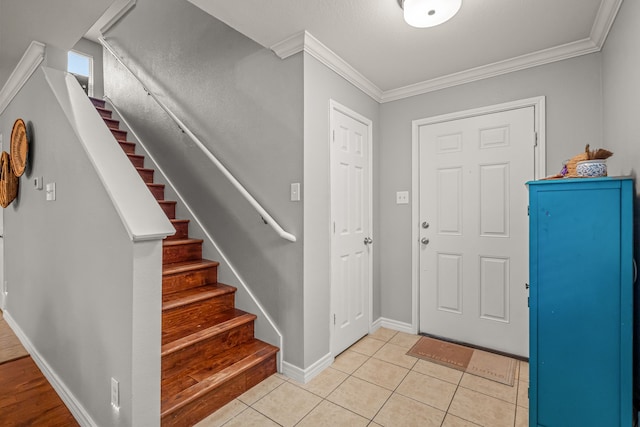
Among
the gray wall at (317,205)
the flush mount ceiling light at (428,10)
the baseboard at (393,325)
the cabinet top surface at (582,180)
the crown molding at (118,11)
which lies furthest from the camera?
the crown molding at (118,11)

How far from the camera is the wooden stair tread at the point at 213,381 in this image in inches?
61.1

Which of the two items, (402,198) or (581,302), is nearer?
→ (581,302)

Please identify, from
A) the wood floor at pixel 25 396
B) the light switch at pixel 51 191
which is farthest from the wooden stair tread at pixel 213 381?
the light switch at pixel 51 191

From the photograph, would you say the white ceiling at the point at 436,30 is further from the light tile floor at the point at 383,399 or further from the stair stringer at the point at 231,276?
the light tile floor at the point at 383,399

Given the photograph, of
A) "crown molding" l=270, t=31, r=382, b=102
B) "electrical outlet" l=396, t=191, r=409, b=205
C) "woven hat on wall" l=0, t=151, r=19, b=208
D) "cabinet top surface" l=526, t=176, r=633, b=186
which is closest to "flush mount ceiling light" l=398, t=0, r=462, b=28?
"crown molding" l=270, t=31, r=382, b=102

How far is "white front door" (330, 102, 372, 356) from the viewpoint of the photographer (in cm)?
237

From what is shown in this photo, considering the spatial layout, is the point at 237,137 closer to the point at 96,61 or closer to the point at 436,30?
the point at 436,30

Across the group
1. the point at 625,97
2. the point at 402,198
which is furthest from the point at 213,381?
the point at 625,97

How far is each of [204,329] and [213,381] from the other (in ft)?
1.17

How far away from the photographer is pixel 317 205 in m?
2.16

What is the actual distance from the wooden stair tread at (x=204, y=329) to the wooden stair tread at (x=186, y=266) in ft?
1.33

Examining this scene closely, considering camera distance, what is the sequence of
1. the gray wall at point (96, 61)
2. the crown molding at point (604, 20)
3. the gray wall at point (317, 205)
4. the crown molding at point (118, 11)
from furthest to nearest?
the gray wall at point (96, 61)
the crown molding at point (118, 11)
the gray wall at point (317, 205)
the crown molding at point (604, 20)

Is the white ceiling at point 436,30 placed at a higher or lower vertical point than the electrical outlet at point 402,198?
higher

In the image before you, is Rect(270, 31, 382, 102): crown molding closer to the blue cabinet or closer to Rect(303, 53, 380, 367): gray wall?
Rect(303, 53, 380, 367): gray wall
